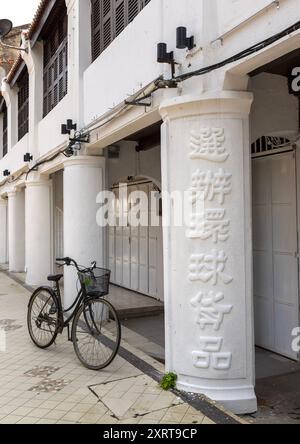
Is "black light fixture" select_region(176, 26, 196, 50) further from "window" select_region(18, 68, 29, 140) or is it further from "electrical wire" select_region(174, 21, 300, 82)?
"window" select_region(18, 68, 29, 140)

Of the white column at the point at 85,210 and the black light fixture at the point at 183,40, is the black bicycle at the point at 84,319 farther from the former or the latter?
the black light fixture at the point at 183,40

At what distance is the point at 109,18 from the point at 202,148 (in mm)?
3739

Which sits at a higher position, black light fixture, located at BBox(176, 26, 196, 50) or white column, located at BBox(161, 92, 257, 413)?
black light fixture, located at BBox(176, 26, 196, 50)

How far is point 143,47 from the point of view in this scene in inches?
217

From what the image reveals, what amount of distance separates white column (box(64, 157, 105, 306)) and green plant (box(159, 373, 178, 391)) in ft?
11.2

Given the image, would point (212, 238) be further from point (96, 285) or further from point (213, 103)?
point (96, 285)

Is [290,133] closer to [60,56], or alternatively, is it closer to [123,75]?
[123,75]

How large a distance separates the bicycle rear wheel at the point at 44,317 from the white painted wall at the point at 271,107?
11.3 ft

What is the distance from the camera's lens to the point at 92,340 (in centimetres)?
581

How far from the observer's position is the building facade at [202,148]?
4.37m

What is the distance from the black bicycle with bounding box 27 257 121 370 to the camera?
17.7 feet

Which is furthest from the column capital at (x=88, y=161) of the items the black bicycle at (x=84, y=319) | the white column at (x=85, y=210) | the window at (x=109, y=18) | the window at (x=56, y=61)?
the black bicycle at (x=84, y=319)

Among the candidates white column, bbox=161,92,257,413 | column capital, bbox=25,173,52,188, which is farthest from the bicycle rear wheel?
column capital, bbox=25,173,52,188
